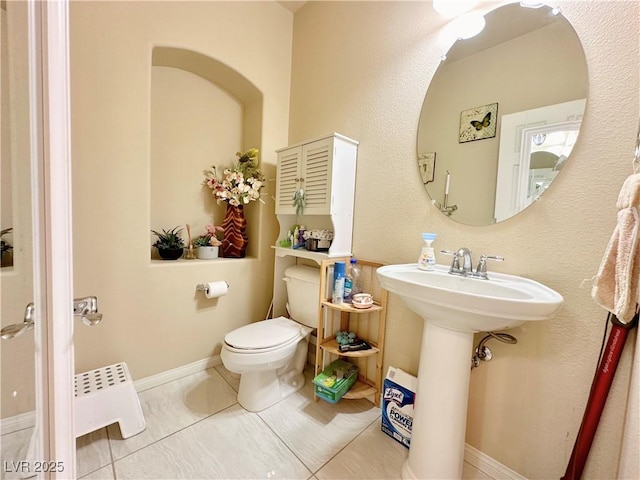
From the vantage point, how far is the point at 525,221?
1.05m

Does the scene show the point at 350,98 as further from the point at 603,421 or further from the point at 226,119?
the point at 603,421

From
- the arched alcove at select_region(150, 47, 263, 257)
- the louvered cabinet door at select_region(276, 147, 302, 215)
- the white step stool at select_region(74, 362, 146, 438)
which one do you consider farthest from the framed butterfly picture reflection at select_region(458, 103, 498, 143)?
the white step stool at select_region(74, 362, 146, 438)

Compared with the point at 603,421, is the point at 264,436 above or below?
below

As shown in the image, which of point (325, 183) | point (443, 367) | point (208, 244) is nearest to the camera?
point (443, 367)

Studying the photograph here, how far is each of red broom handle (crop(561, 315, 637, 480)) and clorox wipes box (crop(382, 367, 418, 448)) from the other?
570 mm

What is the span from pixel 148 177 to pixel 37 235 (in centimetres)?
120

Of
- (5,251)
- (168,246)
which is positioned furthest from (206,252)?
(5,251)

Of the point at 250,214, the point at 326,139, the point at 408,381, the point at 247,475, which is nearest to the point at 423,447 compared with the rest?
the point at 408,381

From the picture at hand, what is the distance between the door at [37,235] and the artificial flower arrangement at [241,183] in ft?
4.46

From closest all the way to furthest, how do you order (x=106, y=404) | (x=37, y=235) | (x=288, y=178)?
(x=37, y=235), (x=106, y=404), (x=288, y=178)

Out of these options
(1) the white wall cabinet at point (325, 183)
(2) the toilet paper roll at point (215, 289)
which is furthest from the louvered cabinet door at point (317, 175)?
(2) the toilet paper roll at point (215, 289)

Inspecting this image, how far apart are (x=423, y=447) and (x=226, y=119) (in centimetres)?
252

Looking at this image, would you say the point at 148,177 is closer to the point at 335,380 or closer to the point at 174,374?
the point at 174,374

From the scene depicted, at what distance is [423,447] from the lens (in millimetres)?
1044
